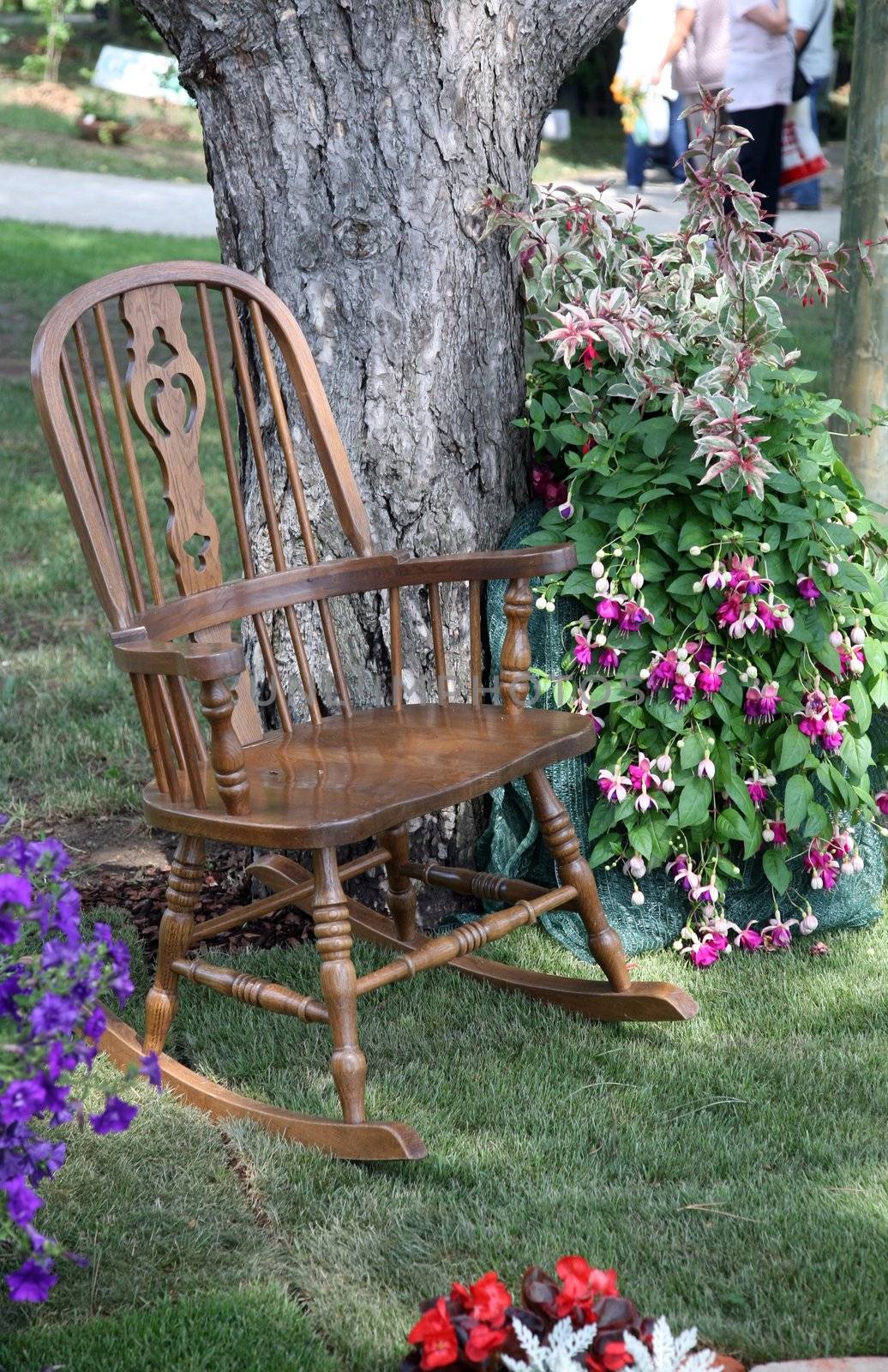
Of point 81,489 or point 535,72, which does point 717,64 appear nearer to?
point 535,72

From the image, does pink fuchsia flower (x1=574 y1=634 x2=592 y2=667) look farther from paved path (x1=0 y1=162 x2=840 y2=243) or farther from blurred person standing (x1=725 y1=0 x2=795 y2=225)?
paved path (x1=0 y1=162 x2=840 y2=243)

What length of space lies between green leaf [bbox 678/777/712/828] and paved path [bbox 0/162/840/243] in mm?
8289

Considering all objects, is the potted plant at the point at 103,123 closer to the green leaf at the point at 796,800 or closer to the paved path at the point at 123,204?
the paved path at the point at 123,204

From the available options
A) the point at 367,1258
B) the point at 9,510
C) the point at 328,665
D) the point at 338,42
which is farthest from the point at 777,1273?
the point at 9,510

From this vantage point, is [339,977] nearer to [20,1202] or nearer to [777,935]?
[20,1202]

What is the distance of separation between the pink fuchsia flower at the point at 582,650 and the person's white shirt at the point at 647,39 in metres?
3.46

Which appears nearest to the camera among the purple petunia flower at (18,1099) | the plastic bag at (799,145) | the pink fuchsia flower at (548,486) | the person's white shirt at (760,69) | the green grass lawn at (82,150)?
the purple petunia flower at (18,1099)

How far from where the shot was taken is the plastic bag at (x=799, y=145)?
6426mm

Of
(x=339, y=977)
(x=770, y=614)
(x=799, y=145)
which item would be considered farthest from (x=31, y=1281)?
(x=799, y=145)

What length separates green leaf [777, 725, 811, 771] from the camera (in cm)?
265

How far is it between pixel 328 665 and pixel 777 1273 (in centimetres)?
145

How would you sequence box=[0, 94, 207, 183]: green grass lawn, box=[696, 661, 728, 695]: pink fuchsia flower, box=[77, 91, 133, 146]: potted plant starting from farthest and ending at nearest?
box=[77, 91, 133, 146]: potted plant → box=[0, 94, 207, 183]: green grass lawn → box=[696, 661, 728, 695]: pink fuchsia flower

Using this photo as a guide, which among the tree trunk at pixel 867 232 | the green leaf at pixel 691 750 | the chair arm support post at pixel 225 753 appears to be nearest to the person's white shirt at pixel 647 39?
the tree trunk at pixel 867 232

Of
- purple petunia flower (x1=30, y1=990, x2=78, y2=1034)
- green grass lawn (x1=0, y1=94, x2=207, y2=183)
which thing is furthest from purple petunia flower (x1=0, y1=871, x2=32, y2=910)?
green grass lawn (x1=0, y1=94, x2=207, y2=183)
